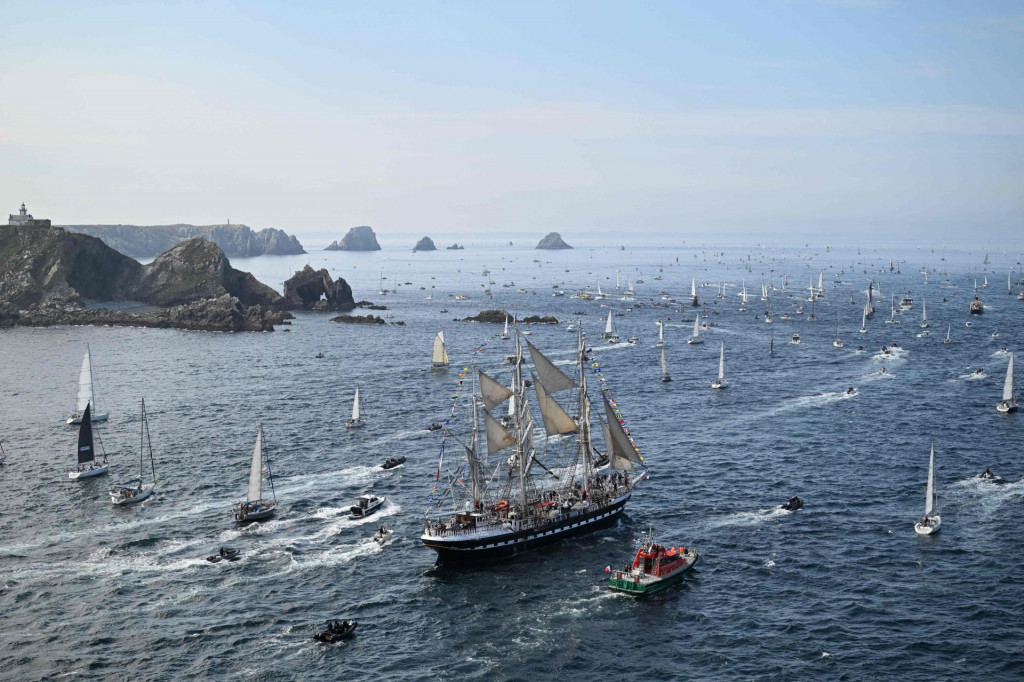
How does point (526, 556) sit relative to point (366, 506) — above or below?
below

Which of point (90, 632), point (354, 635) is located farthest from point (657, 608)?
point (90, 632)

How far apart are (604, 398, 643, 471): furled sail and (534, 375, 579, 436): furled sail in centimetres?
385

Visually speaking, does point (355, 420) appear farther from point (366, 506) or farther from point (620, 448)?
point (620, 448)

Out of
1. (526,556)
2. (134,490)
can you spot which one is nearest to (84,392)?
(134,490)

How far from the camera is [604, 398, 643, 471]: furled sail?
8406 centimetres

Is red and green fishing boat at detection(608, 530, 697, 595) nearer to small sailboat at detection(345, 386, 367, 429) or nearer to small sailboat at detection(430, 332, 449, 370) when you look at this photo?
small sailboat at detection(345, 386, 367, 429)

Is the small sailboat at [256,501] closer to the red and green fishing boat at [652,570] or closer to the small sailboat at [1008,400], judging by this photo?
the red and green fishing boat at [652,570]

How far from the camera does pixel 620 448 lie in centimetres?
8506

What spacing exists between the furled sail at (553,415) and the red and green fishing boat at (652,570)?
16906mm

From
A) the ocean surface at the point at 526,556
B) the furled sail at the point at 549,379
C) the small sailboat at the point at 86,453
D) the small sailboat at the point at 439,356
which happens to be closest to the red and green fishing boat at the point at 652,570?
the ocean surface at the point at 526,556

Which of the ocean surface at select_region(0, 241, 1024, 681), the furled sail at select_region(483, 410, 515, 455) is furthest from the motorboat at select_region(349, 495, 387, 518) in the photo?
the furled sail at select_region(483, 410, 515, 455)

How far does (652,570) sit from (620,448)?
61.5 ft

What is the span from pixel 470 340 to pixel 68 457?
105 meters

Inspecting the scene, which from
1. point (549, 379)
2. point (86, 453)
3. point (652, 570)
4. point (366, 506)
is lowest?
point (652, 570)
